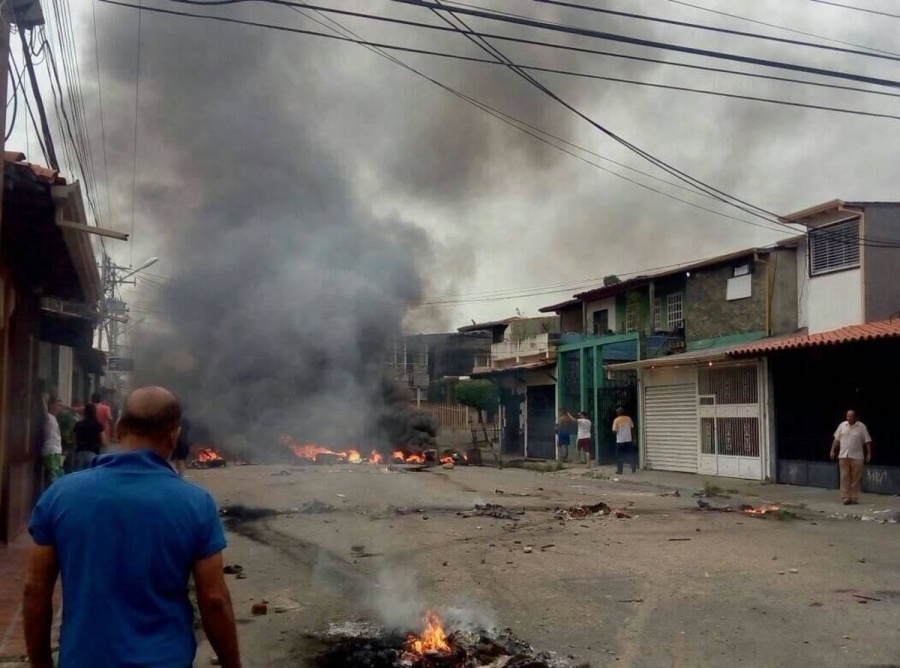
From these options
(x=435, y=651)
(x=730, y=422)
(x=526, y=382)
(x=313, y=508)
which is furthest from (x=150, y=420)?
(x=526, y=382)

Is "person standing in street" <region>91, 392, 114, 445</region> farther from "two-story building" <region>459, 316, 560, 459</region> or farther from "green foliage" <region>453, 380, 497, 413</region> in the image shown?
"green foliage" <region>453, 380, 497, 413</region>

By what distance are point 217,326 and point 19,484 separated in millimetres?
18738

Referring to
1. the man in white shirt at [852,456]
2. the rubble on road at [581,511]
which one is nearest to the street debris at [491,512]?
the rubble on road at [581,511]

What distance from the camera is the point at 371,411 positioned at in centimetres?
2912

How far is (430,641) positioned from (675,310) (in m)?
20.8

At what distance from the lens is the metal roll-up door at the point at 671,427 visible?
70.3 ft

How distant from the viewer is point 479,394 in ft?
110

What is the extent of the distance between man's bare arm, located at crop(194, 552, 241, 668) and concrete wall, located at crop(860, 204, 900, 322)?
17.5 meters

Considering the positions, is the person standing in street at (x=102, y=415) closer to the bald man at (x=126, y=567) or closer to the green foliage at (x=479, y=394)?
the bald man at (x=126, y=567)

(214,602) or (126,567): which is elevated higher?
(126,567)

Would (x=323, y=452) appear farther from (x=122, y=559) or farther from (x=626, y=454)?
(x=122, y=559)

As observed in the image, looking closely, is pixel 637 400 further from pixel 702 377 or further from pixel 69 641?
pixel 69 641

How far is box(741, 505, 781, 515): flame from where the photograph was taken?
12872mm

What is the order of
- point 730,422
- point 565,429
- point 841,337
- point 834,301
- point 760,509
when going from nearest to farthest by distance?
point 760,509, point 841,337, point 834,301, point 730,422, point 565,429
